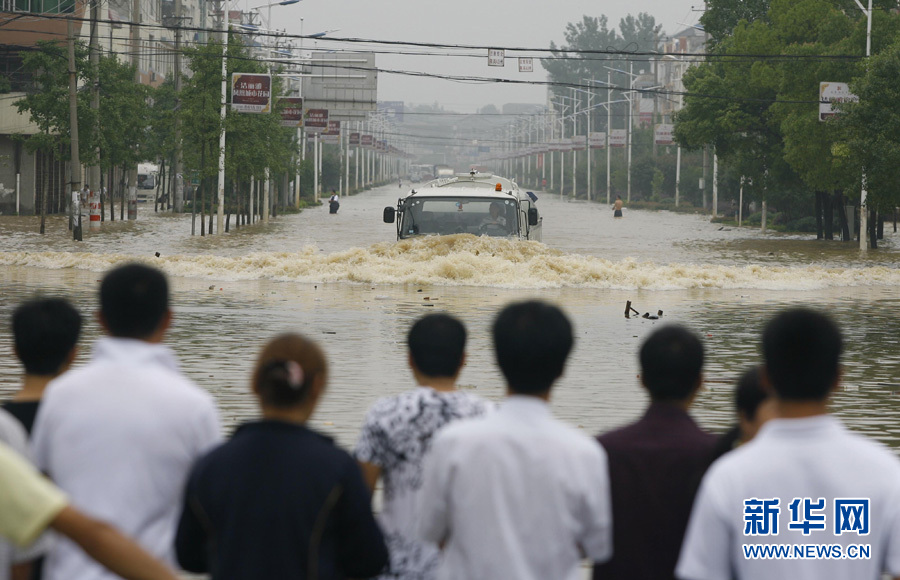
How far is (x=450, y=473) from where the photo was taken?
382 centimetres

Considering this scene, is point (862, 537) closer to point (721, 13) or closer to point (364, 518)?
point (364, 518)

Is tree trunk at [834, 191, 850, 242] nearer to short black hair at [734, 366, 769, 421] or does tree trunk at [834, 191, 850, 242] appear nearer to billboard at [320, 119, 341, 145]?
billboard at [320, 119, 341, 145]

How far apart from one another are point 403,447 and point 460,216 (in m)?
23.7

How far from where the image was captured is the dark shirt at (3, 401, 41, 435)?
14.3 feet

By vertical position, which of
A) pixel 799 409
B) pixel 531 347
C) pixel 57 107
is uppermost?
pixel 57 107

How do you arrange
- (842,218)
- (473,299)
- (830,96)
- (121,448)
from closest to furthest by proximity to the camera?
(121,448) < (473,299) < (830,96) < (842,218)

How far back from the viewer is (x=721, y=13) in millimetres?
63750

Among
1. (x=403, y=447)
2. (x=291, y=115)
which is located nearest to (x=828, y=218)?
(x=291, y=115)

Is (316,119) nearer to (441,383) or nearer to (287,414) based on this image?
(441,383)

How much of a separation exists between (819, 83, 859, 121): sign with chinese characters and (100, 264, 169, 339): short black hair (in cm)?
4204

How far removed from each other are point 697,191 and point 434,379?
97.2 meters

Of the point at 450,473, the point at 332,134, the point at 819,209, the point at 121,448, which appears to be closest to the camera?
the point at 450,473

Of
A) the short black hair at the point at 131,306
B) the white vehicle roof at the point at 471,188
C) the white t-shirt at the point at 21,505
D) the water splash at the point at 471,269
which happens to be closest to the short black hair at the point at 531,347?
the short black hair at the point at 131,306

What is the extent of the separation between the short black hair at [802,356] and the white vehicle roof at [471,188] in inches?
906
